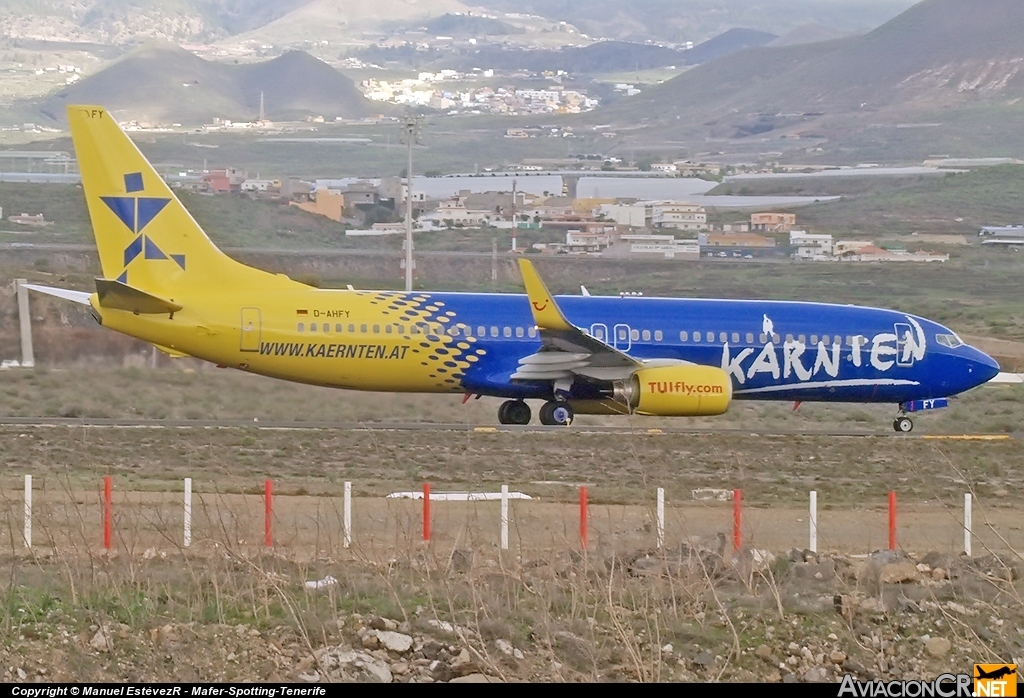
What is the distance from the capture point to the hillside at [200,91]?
534 feet

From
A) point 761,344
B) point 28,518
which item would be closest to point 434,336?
point 761,344

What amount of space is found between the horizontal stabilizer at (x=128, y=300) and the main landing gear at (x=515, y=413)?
6.89 metres

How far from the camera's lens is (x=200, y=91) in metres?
176

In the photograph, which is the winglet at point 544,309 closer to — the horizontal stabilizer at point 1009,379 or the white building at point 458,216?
the horizontal stabilizer at point 1009,379

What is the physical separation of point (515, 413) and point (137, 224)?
831cm

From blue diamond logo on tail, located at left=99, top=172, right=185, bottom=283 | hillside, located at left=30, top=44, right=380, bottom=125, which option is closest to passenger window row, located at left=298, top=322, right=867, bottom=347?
blue diamond logo on tail, located at left=99, top=172, right=185, bottom=283

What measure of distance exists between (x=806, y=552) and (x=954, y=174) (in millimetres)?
117944

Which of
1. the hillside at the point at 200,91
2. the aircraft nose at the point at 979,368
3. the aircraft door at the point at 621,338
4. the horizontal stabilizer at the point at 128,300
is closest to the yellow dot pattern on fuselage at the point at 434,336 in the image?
the aircraft door at the point at 621,338

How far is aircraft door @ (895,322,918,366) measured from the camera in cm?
3170

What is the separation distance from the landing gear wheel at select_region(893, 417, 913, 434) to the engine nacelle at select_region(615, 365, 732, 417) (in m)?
5.00

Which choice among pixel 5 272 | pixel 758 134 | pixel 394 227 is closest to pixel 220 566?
pixel 5 272

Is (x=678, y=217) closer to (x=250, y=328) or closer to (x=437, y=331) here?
(x=437, y=331)

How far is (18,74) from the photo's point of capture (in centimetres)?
19988

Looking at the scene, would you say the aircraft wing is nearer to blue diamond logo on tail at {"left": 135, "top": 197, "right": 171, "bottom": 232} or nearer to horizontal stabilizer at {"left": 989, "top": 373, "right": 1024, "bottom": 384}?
blue diamond logo on tail at {"left": 135, "top": 197, "right": 171, "bottom": 232}
